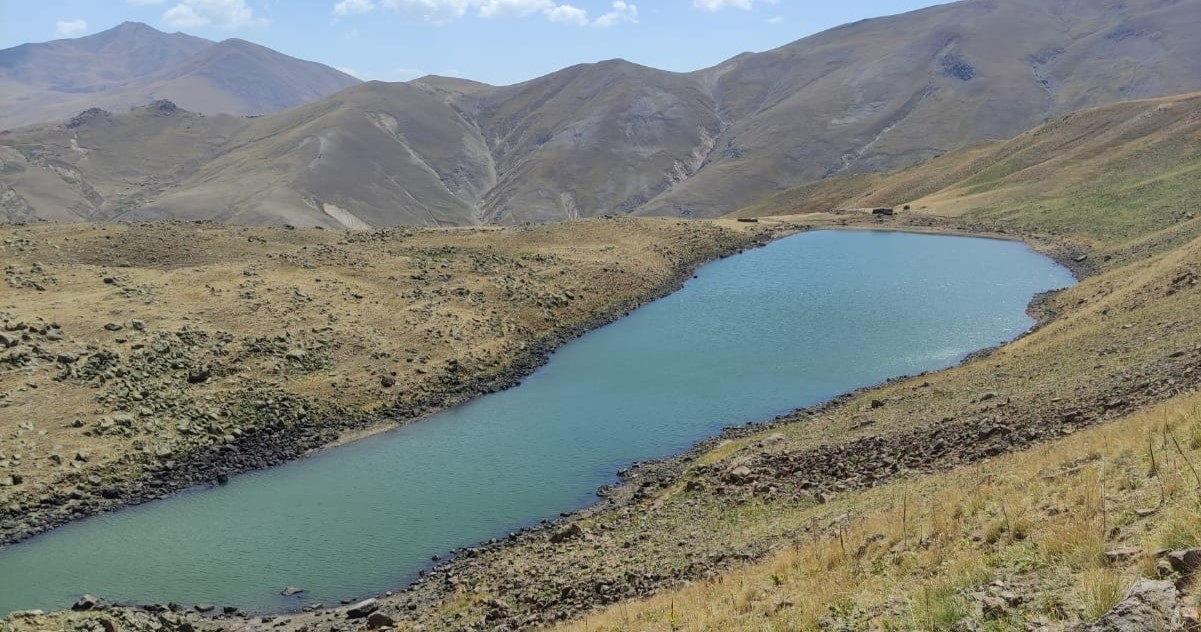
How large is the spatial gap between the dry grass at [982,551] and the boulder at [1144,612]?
1.14ft

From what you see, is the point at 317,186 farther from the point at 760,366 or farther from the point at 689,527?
the point at 689,527

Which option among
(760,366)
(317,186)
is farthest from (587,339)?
(317,186)

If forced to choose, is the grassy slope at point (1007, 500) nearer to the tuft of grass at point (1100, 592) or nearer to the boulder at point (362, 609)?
the tuft of grass at point (1100, 592)

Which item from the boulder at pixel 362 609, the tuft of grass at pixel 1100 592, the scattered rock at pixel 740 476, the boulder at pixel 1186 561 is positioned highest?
the boulder at pixel 1186 561

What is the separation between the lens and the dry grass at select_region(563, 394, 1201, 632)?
10.2m

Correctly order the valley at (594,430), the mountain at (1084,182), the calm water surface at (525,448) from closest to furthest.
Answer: the valley at (594,430), the calm water surface at (525,448), the mountain at (1084,182)

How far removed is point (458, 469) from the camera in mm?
35969

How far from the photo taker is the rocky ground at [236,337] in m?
35.9

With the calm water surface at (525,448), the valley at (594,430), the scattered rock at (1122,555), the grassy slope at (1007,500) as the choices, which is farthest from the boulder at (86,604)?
the scattered rock at (1122,555)

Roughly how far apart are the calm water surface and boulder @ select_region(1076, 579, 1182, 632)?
21688mm

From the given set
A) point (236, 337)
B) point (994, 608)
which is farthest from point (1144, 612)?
point (236, 337)

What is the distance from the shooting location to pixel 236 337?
46562 millimetres

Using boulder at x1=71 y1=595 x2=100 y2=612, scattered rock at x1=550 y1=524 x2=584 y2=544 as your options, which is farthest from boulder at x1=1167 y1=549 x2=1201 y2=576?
boulder at x1=71 y1=595 x2=100 y2=612

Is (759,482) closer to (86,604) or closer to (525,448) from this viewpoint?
(525,448)
